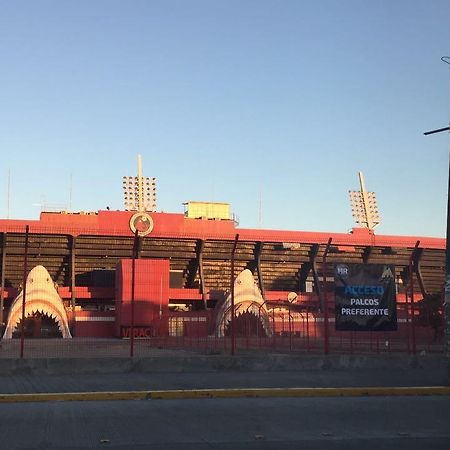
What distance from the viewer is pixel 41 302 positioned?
49406 millimetres

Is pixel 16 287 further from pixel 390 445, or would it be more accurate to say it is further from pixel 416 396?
pixel 390 445

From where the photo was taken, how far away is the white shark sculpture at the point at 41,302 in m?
48.7

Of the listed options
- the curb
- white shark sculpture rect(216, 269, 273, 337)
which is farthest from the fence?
the curb

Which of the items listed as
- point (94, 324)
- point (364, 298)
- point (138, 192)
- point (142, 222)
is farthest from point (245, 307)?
point (138, 192)

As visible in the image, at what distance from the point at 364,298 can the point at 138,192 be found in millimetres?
57865

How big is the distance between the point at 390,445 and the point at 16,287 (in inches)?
2170

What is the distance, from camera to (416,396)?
13773mm

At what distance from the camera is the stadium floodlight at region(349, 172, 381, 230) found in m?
85.8

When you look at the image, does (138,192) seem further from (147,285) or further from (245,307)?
(245,307)

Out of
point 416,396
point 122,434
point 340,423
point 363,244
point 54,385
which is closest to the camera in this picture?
point 122,434

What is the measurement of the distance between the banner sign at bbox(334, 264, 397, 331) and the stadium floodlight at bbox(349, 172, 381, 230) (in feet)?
221

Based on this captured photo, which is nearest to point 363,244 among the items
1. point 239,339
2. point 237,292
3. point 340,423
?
point 237,292

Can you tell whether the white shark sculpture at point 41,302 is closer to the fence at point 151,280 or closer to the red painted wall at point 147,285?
the fence at point 151,280

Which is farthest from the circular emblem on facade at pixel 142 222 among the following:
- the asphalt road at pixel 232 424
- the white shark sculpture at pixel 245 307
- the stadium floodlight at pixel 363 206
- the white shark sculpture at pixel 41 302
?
the asphalt road at pixel 232 424
